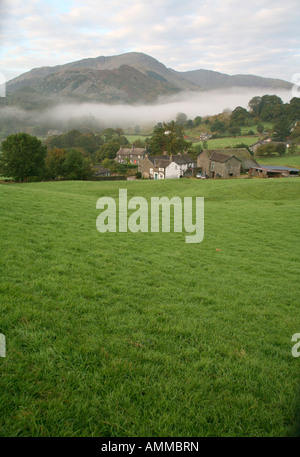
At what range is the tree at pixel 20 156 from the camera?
46.8m

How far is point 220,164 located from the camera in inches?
2260

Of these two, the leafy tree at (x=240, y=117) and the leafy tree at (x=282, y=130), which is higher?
the leafy tree at (x=240, y=117)

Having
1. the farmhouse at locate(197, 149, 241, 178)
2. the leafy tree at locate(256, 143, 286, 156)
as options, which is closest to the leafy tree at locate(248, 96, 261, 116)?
the leafy tree at locate(256, 143, 286, 156)

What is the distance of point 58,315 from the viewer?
4266 mm

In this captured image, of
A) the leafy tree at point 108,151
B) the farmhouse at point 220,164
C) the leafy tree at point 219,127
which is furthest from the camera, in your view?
the leafy tree at point 219,127

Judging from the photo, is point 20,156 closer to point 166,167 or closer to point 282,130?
point 166,167

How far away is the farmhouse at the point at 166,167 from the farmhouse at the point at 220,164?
24.7 ft

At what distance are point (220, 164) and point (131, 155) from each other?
4992 centimetres

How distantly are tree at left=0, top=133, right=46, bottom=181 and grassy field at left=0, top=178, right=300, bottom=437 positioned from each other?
1740 inches

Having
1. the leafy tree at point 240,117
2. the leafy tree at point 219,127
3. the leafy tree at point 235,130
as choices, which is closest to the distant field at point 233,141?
the leafy tree at point 235,130

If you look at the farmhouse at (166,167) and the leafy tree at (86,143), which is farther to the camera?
the leafy tree at (86,143)

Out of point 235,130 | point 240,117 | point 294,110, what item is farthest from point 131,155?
point 294,110

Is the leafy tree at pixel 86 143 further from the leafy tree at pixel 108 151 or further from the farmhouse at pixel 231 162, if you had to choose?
the farmhouse at pixel 231 162
